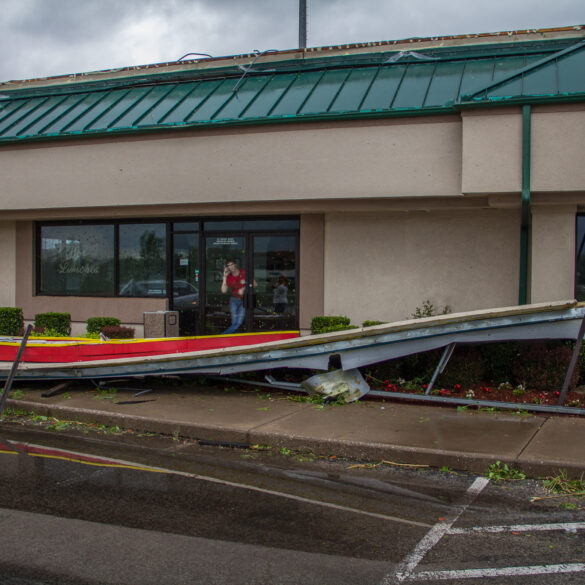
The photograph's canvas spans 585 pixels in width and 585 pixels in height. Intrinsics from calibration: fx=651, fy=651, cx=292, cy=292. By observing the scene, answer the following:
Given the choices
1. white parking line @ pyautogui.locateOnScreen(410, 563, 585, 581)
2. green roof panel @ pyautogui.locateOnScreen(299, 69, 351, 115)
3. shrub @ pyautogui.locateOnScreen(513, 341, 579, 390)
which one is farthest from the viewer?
green roof panel @ pyautogui.locateOnScreen(299, 69, 351, 115)

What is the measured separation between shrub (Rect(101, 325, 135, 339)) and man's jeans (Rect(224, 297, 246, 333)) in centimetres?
197

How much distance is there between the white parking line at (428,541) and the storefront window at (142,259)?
9454mm

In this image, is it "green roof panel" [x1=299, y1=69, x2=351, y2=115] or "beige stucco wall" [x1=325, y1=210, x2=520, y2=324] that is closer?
"beige stucco wall" [x1=325, y1=210, x2=520, y2=324]

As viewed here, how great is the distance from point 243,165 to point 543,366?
630 centimetres

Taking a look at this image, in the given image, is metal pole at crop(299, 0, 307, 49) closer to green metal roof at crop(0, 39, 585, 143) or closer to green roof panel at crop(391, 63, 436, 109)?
green metal roof at crop(0, 39, 585, 143)

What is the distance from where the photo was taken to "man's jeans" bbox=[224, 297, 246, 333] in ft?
43.0

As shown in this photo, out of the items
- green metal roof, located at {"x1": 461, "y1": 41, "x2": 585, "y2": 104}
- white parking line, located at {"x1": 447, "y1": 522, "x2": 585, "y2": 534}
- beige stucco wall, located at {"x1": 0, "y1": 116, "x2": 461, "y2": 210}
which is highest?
green metal roof, located at {"x1": 461, "y1": 41, "x2": 585, "y2": 104}

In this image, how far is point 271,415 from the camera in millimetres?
7875

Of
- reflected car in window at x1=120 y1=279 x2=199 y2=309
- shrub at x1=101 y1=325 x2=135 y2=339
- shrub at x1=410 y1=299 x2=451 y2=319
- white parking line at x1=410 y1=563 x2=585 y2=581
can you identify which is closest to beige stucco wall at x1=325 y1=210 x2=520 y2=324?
shrub at x1=410 y1=299 x2=451 y2=319

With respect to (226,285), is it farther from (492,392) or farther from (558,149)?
(558,149)

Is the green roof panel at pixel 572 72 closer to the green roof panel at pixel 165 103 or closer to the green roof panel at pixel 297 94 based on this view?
the green roof panel at pixel 297 94

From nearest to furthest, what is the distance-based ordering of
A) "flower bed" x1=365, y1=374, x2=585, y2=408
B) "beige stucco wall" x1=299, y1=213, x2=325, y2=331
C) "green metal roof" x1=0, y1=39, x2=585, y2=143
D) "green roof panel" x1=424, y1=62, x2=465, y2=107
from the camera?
"flower bed" x1=365, y1=374, x2=585, y2=408
"green metal roof" x1=0, y1=39, x2=585, y2=143
"green roof panel" x1=424, y1=62, x2=465, y2=107
"beige stucco wall" x1=299, y1=213, x2=325, y2=331

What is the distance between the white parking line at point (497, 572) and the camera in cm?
381

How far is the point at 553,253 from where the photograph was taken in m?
10.6
